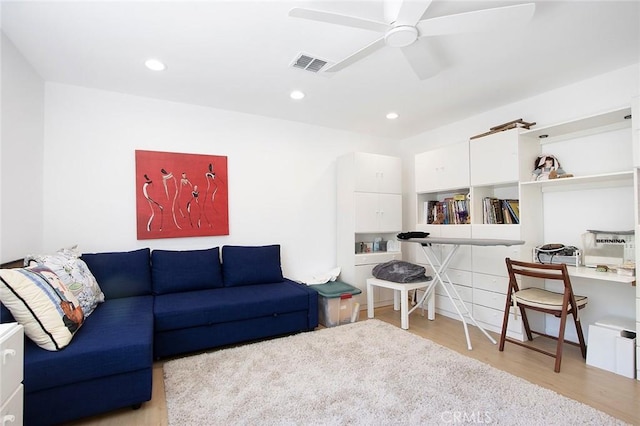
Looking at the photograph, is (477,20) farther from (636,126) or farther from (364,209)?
(364,209)

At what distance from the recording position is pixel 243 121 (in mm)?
3512

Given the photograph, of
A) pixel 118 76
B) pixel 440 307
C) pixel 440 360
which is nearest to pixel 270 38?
pixel 118 76

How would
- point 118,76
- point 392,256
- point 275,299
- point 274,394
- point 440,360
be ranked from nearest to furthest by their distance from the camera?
point 274,394 → point 440,360 → point 118,76 → point 275,299 → point 392,256

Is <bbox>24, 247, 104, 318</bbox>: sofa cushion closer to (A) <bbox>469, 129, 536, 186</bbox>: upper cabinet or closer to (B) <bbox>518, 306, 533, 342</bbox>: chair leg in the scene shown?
(B) <bbox>518, 306, 533, 342</bbox>: chair leg

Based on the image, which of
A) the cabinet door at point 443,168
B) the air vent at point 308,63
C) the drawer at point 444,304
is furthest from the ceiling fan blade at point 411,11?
the drawer at point 444,304

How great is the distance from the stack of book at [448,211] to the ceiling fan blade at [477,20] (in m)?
2.13

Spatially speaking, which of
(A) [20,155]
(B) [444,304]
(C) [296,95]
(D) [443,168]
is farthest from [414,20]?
(B) [444,304]

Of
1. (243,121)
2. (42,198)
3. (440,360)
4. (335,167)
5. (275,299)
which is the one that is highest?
(243,121)

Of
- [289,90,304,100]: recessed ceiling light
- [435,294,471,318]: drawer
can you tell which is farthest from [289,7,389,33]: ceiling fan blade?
[435,294,471,318]: drawer

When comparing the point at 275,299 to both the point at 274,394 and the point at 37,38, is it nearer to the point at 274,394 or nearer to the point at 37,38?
the point at 274,394

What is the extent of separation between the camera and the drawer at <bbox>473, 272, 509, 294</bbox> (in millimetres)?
2957

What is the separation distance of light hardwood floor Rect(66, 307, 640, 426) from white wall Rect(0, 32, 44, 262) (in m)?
1.35

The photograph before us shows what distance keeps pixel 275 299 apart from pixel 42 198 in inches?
87.5

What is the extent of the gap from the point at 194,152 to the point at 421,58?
242cm
